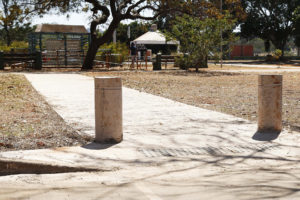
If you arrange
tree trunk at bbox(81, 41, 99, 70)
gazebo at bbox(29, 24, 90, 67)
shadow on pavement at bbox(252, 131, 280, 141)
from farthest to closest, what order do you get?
gazebo at bbox(29, 24, 90, 67) < tree trunk at bbox(81, 41, 99, 70) < shadow on pavement at bbox(252, 131, 280, 141)

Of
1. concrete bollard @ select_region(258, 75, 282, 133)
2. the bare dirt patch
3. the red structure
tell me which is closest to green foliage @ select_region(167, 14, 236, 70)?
the bare dirt patch

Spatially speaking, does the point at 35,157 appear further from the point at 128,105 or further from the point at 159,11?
the point at 159,11

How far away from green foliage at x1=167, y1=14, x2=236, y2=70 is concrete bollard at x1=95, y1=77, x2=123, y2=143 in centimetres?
1934

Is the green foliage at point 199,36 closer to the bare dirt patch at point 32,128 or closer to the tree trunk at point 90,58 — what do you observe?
the tree trunk at point 90,58

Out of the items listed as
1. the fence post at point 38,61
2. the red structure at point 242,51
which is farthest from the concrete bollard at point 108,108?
the red structure at point 242,51

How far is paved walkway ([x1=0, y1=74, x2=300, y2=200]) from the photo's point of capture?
165 inches

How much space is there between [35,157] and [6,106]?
15.3 ft

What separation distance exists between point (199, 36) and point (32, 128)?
19090 millimetres

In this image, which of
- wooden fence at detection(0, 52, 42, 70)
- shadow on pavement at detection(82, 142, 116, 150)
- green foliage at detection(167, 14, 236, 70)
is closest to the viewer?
shadow on pavement at detection(82, 142, 116, 150)

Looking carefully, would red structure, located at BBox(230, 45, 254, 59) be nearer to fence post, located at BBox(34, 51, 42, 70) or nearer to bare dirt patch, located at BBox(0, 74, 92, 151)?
fence post, located at BBox(34, 51, 42, 70)

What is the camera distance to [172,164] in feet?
17.2

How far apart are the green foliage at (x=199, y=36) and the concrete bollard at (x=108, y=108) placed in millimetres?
19341

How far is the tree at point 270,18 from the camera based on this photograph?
180ft

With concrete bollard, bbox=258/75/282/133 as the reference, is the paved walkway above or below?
below
